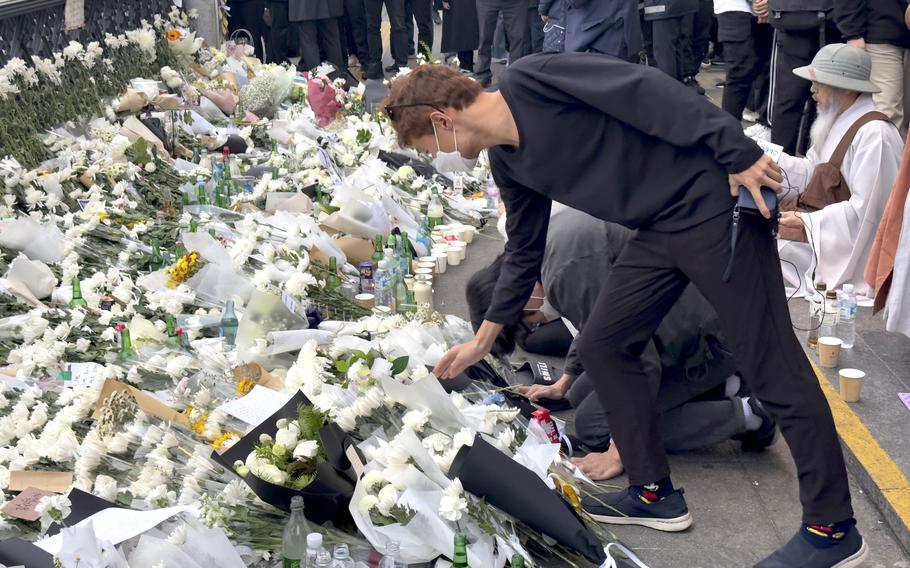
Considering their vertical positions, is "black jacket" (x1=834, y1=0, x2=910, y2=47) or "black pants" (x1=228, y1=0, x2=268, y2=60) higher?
"black jacket" (x1=834, y1=0, x2=910, y2=47)

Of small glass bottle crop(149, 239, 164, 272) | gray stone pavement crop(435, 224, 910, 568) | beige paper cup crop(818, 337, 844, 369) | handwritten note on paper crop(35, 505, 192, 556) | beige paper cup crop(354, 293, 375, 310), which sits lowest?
gray stone pavement crop(435, 224, 910, 568)

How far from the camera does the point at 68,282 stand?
5.77 meters

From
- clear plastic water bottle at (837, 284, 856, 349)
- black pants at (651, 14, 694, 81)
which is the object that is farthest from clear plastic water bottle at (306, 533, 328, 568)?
black pants at (651, 14, 694, 81)

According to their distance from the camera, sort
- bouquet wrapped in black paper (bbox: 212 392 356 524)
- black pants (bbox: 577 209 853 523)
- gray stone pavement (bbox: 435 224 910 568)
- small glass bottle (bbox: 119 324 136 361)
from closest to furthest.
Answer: bouquet wrapped in black paper (bbox: 212 392 356 524) < black pants (bbox: 577 209 853 523) < gray stone pavement (bbox: 435 224 910 568) < small glass bottle (bbox: 119 324 136 361)

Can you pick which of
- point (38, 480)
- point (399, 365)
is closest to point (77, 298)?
point (38, 480)

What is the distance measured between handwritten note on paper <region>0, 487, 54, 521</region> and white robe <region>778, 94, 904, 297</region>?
4001mm

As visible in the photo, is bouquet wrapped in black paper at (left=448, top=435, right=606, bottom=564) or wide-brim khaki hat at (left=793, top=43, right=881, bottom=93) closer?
bouquet wrapped in black paper at (left=448, top=435, right=606, bottom=564)

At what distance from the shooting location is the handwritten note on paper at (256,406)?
12.4 feet

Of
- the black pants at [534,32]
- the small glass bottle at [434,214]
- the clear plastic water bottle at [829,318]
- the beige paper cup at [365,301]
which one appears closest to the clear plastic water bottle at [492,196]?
the small glass bottle at [434,214]

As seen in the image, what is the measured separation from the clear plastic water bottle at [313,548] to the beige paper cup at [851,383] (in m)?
2.64

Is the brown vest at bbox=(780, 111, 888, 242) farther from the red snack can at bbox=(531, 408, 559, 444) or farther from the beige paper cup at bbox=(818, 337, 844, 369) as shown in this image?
the red snack can at bbox=(531, 408, 559, 444)

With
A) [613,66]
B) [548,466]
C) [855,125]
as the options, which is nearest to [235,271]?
[548,466]

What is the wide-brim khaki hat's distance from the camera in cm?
607

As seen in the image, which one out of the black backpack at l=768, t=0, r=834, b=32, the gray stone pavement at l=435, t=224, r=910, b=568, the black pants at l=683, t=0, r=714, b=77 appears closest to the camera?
the gray stone pavement at l=435, t=224, r=910, b=568
